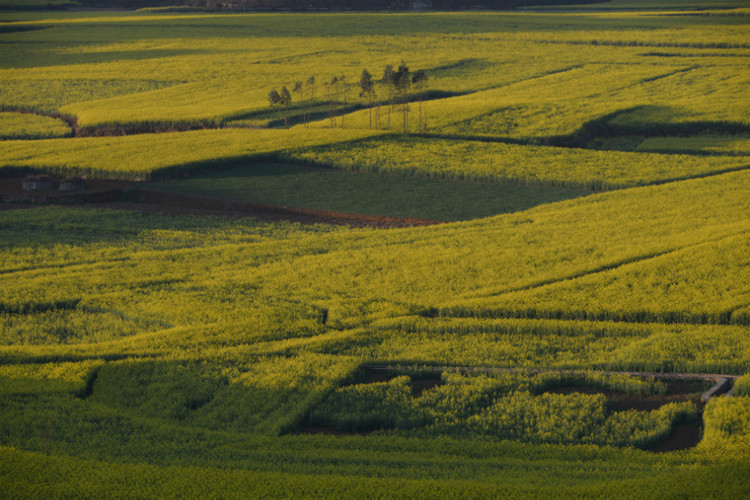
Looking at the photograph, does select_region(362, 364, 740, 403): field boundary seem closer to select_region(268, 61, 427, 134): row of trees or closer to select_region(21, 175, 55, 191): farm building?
select_region(21, 175, 55, 191): farm building

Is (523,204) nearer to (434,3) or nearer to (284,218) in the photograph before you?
(284,218)

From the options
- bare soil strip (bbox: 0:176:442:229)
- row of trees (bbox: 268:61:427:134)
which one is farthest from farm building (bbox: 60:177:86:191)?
row of trees (bbox: 268:61:427:134)

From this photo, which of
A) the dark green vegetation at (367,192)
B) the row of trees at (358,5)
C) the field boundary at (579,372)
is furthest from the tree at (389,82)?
the row of trees at (358,5)

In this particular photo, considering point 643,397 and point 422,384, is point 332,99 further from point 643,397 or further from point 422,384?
point 643,397

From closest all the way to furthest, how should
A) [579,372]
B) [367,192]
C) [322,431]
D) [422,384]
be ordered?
[322,431] → [579,372] → [422,384] → [367,192]

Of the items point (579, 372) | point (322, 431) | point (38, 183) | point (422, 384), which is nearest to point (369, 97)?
point (38, 183)

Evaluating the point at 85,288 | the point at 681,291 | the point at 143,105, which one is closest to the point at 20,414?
the point at 85,288
